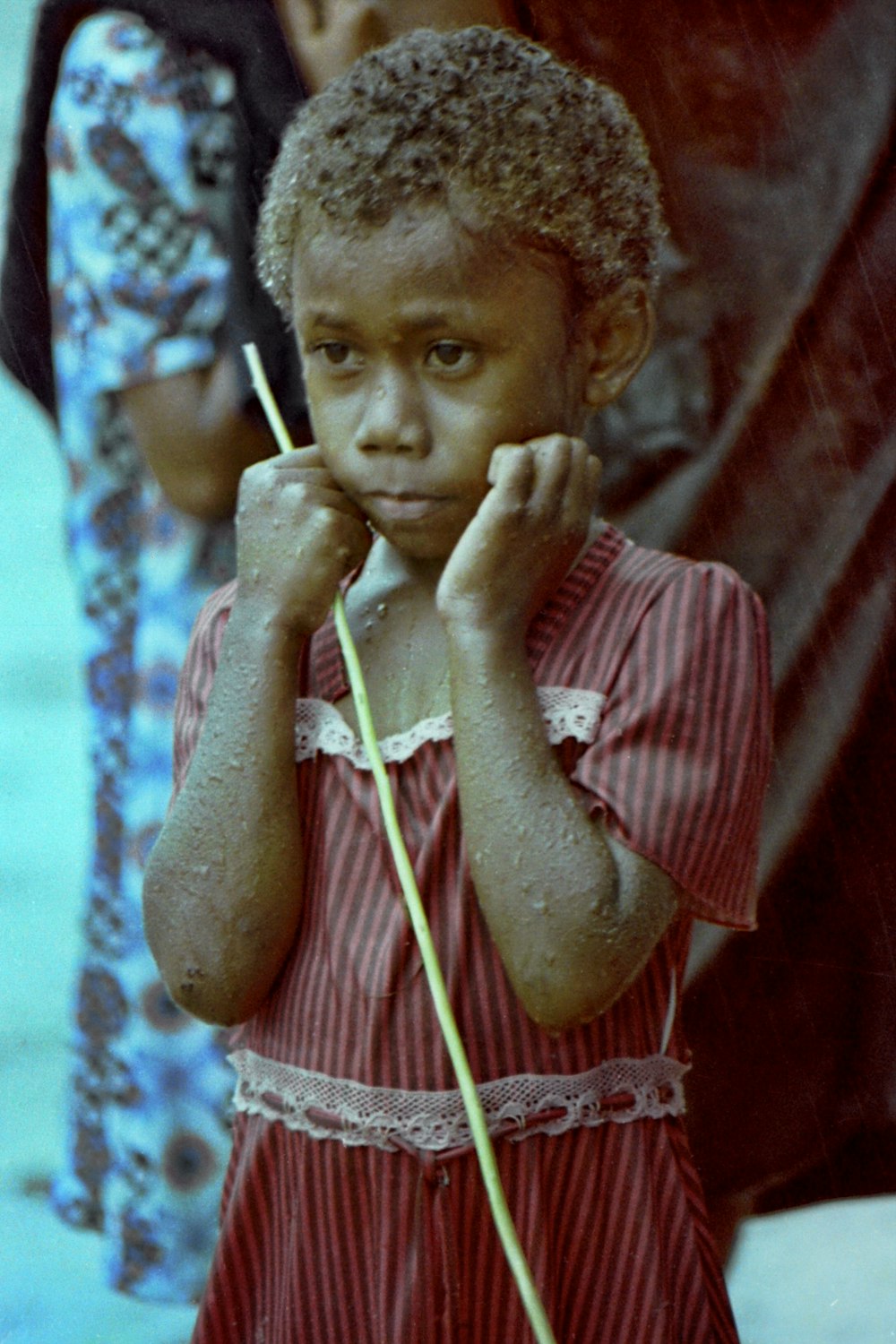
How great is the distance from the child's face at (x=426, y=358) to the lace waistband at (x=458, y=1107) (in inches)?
16.7

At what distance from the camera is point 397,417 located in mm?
1190

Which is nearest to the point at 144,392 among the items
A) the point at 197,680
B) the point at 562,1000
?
the point at 197,680

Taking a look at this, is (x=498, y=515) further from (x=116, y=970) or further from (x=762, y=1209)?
(x=762, y=1209)

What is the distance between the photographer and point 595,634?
123 cm

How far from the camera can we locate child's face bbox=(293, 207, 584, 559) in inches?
46.1

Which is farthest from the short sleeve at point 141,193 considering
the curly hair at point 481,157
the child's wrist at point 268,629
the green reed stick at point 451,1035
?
the green reed stick at point 451,1035

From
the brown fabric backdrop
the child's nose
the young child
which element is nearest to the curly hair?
the young child

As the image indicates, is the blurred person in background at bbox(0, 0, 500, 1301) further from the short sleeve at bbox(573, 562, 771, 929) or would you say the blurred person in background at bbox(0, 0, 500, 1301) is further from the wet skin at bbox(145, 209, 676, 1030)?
the short sleeve at bbox(573, 562, 771, 929)

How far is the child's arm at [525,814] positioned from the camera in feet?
3.67

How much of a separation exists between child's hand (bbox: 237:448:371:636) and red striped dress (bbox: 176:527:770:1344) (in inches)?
4.6

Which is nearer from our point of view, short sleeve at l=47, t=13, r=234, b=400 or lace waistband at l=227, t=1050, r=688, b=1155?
lace waistband at l=227, t=1050, r=688, b=1155

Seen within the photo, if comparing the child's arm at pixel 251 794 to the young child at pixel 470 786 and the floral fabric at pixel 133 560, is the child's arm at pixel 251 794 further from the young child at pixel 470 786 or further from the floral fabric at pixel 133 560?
the floral fabric at pixel 133 560

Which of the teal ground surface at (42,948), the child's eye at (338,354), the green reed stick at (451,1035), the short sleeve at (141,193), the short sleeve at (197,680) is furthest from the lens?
the teal ground surface at (42,948)

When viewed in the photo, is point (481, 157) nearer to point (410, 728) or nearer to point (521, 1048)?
point (410, 728)
